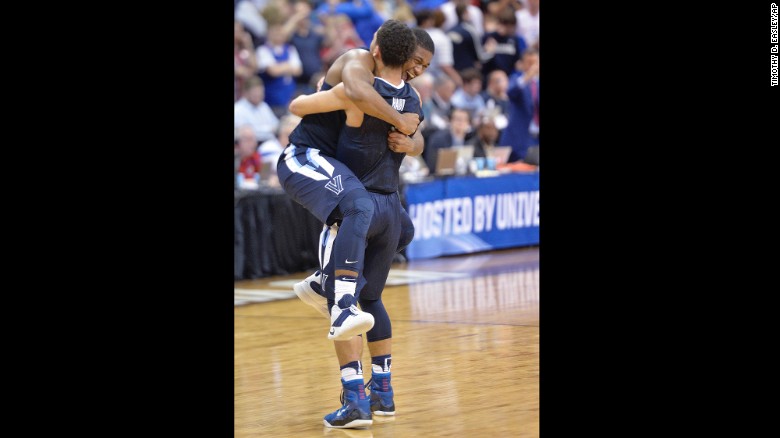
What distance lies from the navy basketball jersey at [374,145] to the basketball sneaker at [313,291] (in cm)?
57

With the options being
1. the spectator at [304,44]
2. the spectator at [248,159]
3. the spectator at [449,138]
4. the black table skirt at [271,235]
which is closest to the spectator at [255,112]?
the spectator at [304,44]

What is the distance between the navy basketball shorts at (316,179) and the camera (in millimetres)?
5801

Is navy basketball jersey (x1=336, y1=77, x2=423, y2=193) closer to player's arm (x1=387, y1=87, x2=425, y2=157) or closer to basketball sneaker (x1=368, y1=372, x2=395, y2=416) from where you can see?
player's arm (x1=387, y1=87, x2=425, y2=157)

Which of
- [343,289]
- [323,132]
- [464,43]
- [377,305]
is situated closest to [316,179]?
[323,132]

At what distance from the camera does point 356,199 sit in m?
5.74

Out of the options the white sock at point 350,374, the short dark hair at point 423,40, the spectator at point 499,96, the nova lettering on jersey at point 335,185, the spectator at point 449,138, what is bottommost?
the white sock at point 350,374

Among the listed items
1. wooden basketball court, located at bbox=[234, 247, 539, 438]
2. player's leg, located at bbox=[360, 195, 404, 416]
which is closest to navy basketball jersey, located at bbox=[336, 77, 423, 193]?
player's leg, located at bbox=[360, 195, 404, 416]

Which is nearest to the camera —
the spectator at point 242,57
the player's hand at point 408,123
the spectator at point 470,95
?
the player's hand at point 408,123

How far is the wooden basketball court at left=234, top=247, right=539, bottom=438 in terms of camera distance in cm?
586

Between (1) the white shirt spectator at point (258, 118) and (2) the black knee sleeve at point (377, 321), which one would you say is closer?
(2) the black knee sleeve at point (377, 321)

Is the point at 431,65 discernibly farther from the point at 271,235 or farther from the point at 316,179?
the point at 316,179

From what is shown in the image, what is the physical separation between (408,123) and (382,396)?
1.42 meters

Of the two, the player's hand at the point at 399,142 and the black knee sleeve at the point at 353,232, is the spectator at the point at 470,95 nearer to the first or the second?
the player's hand at the point at 399,142
